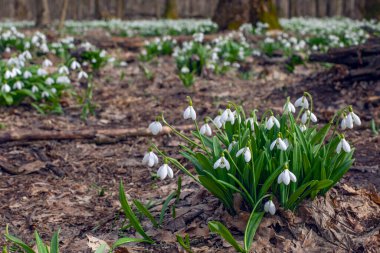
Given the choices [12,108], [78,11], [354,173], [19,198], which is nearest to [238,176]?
[354,173]

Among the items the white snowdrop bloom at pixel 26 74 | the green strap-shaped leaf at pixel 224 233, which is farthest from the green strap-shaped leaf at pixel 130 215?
the white snowdrop bloom at pixel 26 74

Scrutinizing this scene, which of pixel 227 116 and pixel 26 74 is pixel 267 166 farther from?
pixel 26 74

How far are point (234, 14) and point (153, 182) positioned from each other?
31.5 ft

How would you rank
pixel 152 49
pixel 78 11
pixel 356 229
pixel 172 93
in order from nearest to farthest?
pixel 356 229, pixel 172 93, pixel 152 49, pixel 78 11

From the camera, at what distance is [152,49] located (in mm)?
9961

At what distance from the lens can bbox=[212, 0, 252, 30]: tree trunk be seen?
43.2 ft

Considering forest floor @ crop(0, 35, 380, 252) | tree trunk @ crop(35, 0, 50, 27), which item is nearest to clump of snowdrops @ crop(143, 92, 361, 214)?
forest floor @ crop(0, 35, 380, 252)

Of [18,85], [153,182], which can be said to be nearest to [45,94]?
[18,85]

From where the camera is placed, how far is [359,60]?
659 cm

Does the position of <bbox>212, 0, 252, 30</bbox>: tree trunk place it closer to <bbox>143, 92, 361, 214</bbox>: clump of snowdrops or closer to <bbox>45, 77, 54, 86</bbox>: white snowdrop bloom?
<bbox>45, 77, 54, 86</bbox>: white snowdrop bloom

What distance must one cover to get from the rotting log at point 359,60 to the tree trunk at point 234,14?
6589 mm

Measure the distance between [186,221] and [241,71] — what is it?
19.9 ft

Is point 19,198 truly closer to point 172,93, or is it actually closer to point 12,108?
point 12,108

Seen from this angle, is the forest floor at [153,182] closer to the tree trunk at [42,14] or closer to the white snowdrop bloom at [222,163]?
the white snowdrop bloom at [222,163]
